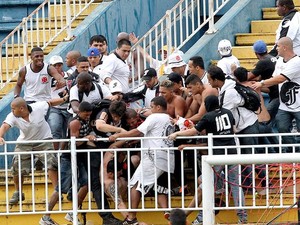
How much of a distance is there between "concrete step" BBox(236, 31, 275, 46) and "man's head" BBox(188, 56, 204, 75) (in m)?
2.69

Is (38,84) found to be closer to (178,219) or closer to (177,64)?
(177,64)

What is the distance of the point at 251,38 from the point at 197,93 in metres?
3.51

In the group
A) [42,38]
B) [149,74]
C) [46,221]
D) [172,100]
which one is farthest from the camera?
[42,38]

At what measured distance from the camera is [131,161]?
2156cm

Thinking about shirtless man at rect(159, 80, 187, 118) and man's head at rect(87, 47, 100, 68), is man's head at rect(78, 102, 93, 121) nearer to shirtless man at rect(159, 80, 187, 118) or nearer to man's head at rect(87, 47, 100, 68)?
shirtless man at rect(159, 80, 187, 118)

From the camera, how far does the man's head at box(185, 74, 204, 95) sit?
21.5 meters

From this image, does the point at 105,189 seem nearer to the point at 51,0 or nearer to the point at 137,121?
the point at 137,121

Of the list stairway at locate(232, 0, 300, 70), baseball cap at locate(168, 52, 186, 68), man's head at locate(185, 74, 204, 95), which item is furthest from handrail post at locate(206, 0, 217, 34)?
man's head at locate(185, 74, 204, 95)

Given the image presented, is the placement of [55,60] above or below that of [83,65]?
above

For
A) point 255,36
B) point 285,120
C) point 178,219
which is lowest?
point 178,219

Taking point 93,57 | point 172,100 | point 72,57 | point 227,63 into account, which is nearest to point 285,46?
point 227,63

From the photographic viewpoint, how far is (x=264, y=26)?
25188 millimetres

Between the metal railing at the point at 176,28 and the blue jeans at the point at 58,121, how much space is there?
154 cm

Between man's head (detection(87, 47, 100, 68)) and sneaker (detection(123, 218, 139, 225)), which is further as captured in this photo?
man's head (detection(87, 47, 100, 68))
